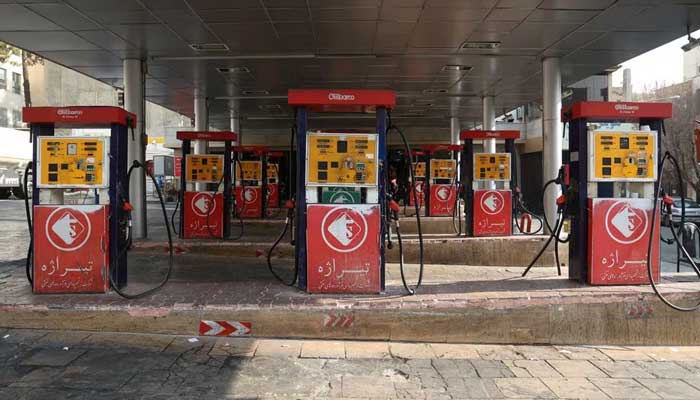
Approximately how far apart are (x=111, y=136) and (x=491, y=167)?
28.4 ft

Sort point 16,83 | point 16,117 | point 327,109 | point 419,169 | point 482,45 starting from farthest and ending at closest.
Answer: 1. point 16,83
2. point 16,117
3. point 419,169
4. point 482,45
5. point 327,109

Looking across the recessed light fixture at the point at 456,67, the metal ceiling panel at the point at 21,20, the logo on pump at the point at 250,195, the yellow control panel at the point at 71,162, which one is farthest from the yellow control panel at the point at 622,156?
the logo on pump at the point at 250,195

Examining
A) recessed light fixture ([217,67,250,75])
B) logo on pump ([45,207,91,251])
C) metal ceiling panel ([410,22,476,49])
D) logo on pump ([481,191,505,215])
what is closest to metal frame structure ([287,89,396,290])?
logo on pump ([45,207,91,251])

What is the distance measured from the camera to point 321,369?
5.06m

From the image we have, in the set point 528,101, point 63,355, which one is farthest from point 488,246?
point 528,101

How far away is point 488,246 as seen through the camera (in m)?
11.2

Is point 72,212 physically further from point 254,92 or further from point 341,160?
point 254,92

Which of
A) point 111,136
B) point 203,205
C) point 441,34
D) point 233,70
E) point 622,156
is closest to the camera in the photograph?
point 111,136

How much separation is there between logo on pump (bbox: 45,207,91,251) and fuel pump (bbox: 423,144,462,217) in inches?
500

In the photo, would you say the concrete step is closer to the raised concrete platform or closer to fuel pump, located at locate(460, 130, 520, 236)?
fuel pump, located at locate(460, 130, 520, 236)

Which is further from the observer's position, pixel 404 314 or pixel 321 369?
pixel 404 314

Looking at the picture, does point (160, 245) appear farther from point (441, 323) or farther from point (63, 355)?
Answer: point (441, 323)

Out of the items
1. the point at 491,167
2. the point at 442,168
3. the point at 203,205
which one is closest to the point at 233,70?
the point at 203,205

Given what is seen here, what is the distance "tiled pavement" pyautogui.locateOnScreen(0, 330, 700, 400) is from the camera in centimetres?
451
